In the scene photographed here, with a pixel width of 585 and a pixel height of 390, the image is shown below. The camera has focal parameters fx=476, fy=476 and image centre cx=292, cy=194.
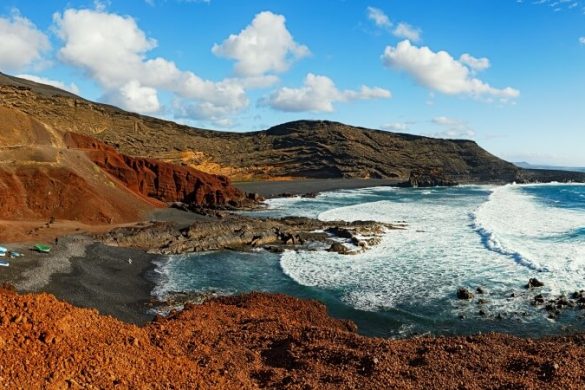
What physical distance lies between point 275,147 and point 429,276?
98.6 meters

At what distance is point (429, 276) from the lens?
83.3 ft

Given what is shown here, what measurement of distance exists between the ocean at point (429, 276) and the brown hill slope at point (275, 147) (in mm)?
71013

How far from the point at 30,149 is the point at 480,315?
31.9 meters

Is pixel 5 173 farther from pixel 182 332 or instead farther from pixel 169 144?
pixel 169 144

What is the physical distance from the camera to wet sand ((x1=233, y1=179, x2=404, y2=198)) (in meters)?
79.1

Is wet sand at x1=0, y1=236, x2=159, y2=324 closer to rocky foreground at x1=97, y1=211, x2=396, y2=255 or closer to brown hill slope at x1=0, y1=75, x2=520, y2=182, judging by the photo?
rocky foreground at x1=97, y1=211, x2=396, y2=255

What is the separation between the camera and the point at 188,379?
9.67 m

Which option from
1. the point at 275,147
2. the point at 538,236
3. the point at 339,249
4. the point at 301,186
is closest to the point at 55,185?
the point at 339,249

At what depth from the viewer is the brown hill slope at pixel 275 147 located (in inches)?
3844

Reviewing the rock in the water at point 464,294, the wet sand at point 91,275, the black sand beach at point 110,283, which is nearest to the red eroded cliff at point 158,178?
the wet sand at point 91,275

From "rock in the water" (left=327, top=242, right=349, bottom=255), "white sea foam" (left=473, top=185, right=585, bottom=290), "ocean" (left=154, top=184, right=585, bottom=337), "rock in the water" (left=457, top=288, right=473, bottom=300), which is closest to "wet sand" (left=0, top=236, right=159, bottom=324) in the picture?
"ocean" (left=154, top=184, right=585, bottom=337)

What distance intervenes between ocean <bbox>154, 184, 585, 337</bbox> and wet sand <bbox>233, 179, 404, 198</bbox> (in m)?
39.8

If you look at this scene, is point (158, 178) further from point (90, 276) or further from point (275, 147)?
point (275, 147)

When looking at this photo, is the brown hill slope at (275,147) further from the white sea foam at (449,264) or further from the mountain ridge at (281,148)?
the white sea foam at (449,264)
